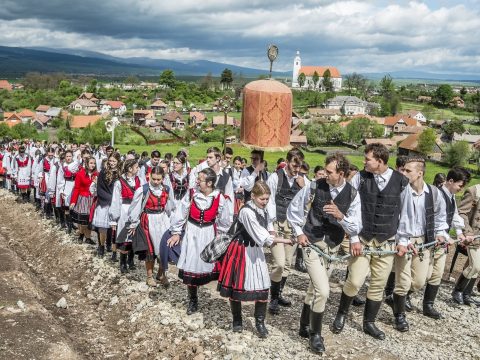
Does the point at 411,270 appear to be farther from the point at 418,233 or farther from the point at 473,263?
the point at 473,263

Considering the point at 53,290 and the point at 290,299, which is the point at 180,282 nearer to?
the point at 290,299

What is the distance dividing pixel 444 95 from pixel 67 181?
4617 inches

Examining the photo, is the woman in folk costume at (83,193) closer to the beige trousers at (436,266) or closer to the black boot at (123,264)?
the black boot at (123,264)

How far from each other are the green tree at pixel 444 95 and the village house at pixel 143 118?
7233 centimetres

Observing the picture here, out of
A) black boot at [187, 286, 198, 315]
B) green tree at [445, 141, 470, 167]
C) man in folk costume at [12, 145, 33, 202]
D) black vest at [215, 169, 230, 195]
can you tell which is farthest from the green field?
black boot at [187, 286, 198, 315]

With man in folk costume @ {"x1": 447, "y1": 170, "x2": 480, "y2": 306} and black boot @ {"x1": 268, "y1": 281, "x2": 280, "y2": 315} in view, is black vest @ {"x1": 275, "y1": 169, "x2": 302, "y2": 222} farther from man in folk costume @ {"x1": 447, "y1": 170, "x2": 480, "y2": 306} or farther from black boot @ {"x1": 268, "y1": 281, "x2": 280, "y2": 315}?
man in folk costume @ {"x1": 447, "y1": 170, "x2": 480, "y2": 306}

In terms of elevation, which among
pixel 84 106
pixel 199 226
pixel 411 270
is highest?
pixel 199 226

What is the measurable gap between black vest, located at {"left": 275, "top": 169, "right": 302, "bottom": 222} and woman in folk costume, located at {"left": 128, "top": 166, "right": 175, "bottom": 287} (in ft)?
5.83

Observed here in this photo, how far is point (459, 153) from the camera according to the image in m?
58.9

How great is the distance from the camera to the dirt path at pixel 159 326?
534cm

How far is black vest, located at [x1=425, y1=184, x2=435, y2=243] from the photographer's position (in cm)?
587

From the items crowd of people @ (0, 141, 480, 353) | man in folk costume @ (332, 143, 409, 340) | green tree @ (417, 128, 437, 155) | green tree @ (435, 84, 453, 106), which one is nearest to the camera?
crowd of people @ (0, 141, 480, 353)

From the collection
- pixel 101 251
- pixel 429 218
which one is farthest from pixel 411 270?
pixel 101 251

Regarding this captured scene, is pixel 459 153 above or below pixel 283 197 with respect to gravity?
below
